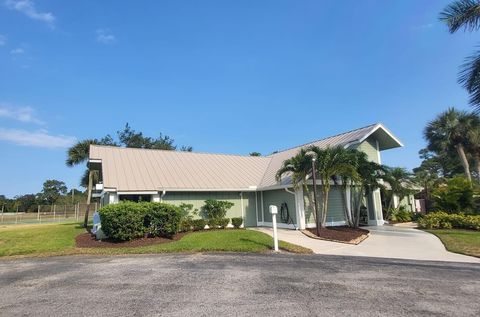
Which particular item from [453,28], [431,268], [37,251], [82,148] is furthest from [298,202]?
[82,148]

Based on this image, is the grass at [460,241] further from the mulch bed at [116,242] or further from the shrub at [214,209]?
the shrub at [214,209]

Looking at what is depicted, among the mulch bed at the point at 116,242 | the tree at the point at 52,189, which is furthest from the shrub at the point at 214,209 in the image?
the tree at the point at 52,189

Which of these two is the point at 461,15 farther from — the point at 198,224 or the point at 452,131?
the point at 452,131

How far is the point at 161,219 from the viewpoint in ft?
48.4

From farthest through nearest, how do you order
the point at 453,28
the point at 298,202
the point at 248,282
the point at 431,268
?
the point at 298,202 < the point at 453,28 < the point at 431,268 < the point at 248,282

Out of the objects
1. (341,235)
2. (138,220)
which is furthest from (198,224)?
(341,235)

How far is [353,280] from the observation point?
6914mm

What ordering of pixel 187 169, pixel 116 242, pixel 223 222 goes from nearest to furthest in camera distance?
pixel 116 242, pixel 223 222, pixel 187 169

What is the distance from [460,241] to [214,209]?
39.4 ft

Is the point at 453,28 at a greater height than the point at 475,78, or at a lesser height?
greater

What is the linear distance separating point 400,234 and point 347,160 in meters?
4.31

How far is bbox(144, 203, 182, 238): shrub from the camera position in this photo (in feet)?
47.9

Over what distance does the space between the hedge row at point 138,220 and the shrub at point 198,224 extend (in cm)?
239

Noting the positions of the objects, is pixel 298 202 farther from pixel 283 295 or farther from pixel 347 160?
pixel 283 295
